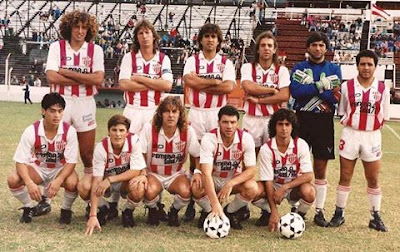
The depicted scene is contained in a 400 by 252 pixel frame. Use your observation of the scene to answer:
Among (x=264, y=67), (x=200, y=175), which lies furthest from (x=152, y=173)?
(x=264, y=67)

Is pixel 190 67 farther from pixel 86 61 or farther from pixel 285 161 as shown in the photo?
pixel 285 161

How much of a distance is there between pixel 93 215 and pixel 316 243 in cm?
183

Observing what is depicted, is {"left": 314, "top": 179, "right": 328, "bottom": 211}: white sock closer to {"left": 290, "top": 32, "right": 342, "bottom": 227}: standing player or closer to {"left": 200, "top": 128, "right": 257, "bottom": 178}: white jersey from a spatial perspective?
{"left": 290, "top": 32, "right": 342, "bottom": 227}: standing player

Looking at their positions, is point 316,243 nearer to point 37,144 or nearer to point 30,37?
point 37,144

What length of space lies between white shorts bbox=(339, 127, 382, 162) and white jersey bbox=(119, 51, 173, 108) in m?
1.74

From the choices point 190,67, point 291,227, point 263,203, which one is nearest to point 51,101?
point 190,67

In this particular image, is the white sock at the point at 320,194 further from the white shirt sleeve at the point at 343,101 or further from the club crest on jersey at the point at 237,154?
the club crest on jersey at the point at 237,154

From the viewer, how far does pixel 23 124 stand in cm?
1284

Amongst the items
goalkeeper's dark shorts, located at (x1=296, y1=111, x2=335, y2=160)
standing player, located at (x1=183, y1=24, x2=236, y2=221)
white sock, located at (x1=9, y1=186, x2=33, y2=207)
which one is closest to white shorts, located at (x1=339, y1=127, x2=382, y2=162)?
goalkeeper's dark shorts, located at (x1=296, y1=111, x2=335, y2=160)

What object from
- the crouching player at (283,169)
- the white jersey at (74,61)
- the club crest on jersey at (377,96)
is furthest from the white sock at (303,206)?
the white jersey at (74,61)

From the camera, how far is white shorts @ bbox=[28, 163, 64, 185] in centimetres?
458

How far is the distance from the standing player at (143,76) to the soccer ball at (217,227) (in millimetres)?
720

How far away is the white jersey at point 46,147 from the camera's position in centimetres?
446

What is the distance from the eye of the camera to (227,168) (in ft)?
15.3
